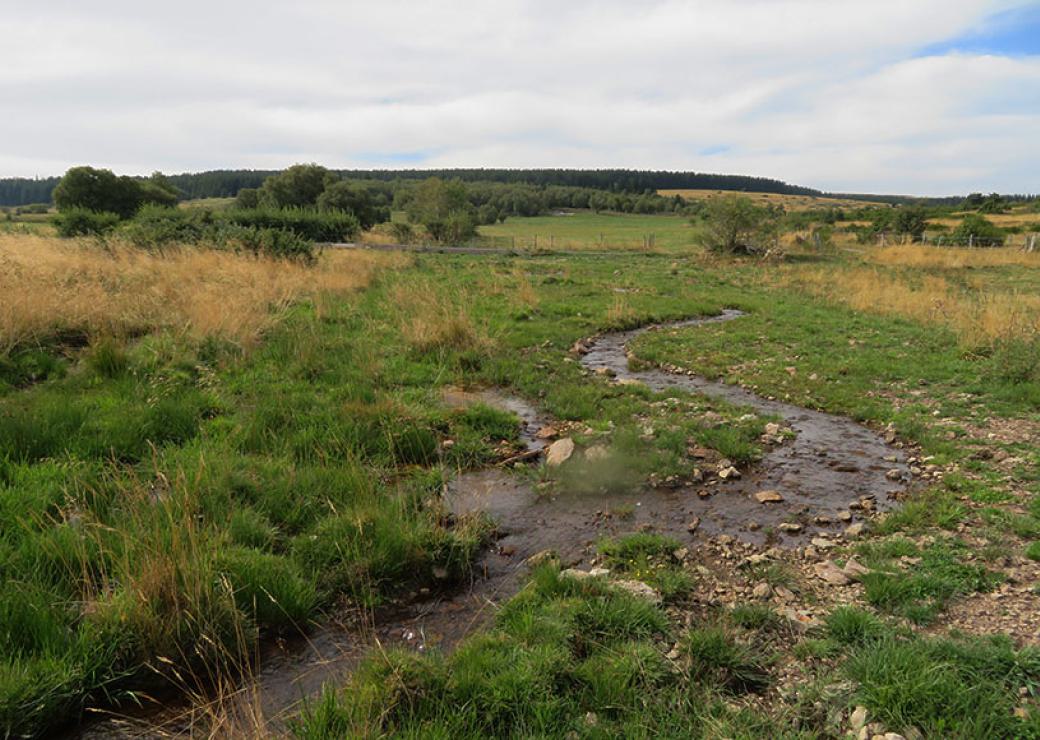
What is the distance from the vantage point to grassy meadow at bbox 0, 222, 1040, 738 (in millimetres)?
3029

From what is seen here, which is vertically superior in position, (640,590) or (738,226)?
(738,226)

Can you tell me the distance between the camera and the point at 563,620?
Result: 368 centimetres

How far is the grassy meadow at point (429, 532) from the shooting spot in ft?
9.94

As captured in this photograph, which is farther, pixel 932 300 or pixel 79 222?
pixel 79 222

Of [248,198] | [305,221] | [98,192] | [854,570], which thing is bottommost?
[854,570]

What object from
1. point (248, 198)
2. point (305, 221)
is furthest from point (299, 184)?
point (305, 221)

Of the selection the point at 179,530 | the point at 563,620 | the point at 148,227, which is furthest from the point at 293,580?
the point at 148,227

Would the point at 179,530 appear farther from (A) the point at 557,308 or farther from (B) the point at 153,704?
(A) the point at 557,308

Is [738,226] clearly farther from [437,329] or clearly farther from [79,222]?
[79,222]

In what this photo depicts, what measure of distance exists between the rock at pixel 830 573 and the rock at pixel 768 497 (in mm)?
1161

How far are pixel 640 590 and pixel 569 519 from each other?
1.43 m

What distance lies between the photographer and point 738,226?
3272cm

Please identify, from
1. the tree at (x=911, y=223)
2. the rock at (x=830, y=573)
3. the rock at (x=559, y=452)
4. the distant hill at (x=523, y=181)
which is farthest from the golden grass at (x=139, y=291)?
the distant hill at (x=523, y=181)

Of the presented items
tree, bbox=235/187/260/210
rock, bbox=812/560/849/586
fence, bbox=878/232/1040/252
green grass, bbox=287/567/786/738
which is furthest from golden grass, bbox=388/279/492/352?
tree, bbox=235/187/260/210
